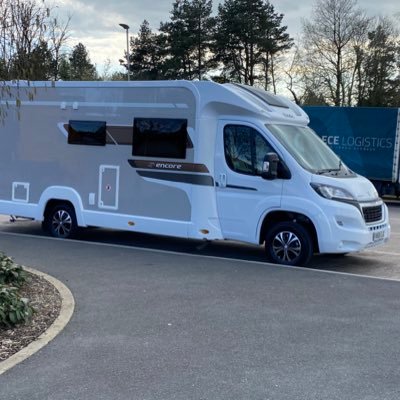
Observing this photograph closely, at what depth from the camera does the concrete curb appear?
4.77m

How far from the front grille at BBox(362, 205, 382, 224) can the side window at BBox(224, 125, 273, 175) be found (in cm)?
172

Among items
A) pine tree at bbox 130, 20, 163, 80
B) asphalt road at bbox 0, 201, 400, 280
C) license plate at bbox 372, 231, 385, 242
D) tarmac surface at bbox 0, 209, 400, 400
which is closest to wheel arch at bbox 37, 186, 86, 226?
asphalt road at bbox 0, 201, 400, 280

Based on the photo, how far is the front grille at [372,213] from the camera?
28.9ft

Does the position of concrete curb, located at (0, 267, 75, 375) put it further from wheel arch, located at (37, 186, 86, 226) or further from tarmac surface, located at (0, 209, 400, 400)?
wheel arch, located at (37, 186, 86, 226)

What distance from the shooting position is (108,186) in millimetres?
10641

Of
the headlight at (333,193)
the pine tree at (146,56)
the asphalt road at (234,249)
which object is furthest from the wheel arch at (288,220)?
the pine tree at (146,56)

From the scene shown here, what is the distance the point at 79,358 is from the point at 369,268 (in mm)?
5652

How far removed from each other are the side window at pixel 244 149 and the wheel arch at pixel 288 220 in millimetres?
719

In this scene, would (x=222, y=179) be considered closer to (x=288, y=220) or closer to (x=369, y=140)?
(x=288, y=220)

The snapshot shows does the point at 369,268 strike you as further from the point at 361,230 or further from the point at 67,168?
the point at 67,168

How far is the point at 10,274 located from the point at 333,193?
4.68m

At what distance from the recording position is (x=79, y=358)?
4.90 m

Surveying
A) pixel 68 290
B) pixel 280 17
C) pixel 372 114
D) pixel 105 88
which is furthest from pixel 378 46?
pixel 68 290

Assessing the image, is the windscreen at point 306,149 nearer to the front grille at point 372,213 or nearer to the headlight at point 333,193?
the headlight at point 333,193
